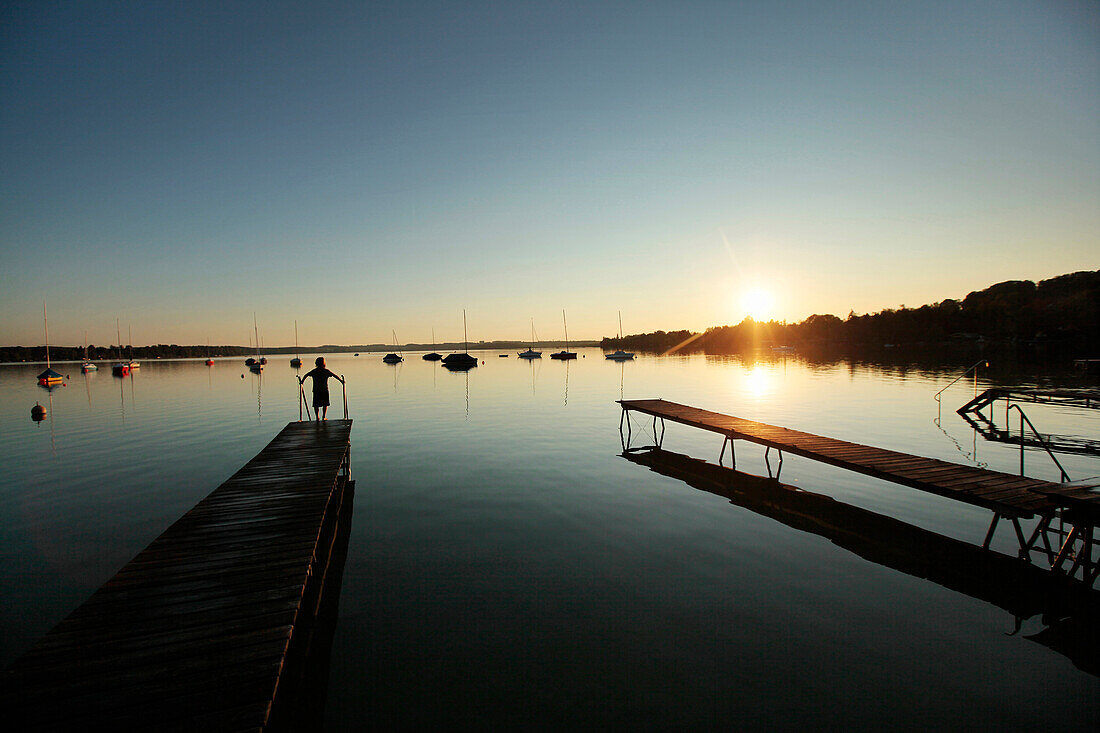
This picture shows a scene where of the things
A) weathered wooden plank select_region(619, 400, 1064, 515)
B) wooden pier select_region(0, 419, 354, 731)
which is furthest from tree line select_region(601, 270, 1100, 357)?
wooden pier select_region(0, 419, 354, 731)

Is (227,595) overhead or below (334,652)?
overhead

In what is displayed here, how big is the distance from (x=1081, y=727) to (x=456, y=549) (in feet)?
33.0

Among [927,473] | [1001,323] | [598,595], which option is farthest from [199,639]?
[1001,323]

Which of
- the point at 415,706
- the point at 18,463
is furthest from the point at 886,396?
the point at 18,463

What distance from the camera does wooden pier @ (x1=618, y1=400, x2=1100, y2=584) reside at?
8.78m

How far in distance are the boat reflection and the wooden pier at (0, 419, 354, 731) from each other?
10.9 m

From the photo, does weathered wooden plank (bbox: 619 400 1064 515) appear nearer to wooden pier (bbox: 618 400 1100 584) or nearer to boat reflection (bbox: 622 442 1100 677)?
wooden pier (bbox: 618 400 1100 584)

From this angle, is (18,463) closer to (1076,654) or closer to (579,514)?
(579,514)

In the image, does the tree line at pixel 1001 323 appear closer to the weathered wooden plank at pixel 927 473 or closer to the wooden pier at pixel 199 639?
the weathered wooden plank at pixel 927 473

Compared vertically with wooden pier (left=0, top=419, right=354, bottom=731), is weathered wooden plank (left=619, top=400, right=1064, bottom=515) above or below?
below

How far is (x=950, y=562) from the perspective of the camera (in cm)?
1020

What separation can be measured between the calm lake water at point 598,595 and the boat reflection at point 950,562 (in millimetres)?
386

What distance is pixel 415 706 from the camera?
6211mm

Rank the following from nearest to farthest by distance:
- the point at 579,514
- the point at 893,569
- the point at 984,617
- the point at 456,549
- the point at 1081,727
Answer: the point at 1081,727 → the point at 984,617 → the point at 893,569 → the point at 456,549 → the point at 579,514
